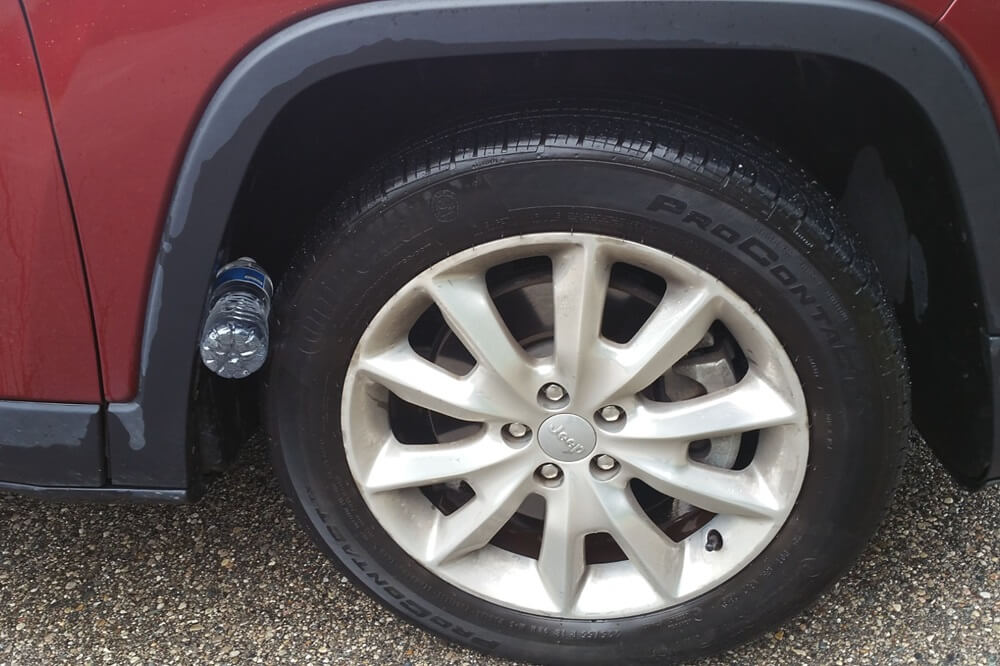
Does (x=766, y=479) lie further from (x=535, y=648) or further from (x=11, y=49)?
(x=11, y=49)

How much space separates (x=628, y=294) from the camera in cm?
168

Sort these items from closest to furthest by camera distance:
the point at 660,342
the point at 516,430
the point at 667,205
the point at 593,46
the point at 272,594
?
the point at 593,46 < the point at 667,205 < the point at 660,342 < the point at 516,430 < the point at 272,594

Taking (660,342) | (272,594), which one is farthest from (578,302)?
(272,594)

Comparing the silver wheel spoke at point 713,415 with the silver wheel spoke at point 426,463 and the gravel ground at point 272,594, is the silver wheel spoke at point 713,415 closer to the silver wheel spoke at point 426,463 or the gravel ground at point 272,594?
the silver wheel spoke at point 426,463

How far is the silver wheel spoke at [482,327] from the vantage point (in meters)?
1.54

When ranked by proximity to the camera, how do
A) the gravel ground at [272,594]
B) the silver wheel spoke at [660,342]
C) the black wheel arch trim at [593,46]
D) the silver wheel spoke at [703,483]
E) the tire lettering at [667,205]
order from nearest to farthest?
1. the black wheel arch trim at [593,46]
2. the tire lettering at [667,205]
3. the silver wheel spoke at [660,342]
4. the silver wheel spoke at [703,483]
5. the gravel ground at [272,594]

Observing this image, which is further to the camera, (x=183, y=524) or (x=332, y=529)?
(x=183, y=524)

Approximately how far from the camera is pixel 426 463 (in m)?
1.71

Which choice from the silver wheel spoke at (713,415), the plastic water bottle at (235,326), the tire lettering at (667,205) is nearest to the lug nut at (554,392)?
the silver wheel spoke at (713,415)

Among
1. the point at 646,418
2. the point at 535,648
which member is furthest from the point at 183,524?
the point at 646,418

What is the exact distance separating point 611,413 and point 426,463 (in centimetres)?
36

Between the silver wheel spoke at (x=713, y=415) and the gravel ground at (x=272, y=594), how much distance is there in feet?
1.81

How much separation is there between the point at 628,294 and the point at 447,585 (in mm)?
669

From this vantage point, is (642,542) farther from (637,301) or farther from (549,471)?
(637,301)
